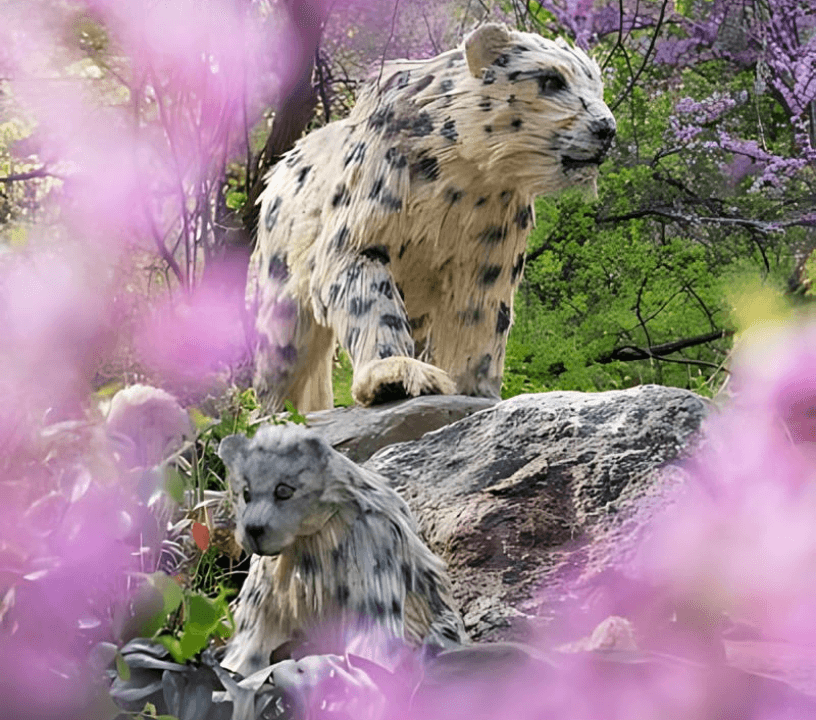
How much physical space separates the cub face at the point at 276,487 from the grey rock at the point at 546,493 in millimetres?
753

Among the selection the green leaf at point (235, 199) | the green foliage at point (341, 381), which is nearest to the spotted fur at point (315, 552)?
the green foliage at point (341, 381)

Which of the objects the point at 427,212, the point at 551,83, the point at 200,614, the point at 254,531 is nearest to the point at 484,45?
the point at 551,83

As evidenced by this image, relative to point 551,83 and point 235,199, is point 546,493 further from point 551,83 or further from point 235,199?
point 235,199

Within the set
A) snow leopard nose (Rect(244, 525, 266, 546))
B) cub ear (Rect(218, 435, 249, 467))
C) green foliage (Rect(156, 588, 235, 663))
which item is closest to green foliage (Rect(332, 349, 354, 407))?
cub ear (Rect(218, 435, 249, 467))

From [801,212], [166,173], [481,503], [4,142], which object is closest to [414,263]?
[166,173]

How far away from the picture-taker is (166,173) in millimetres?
4469

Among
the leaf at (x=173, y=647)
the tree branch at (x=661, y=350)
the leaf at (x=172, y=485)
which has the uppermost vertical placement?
the leaf at (x=172, y=485)

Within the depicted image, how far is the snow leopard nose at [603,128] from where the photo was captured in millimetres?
4602

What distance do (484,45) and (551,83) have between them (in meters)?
0.29

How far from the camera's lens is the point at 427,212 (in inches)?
195

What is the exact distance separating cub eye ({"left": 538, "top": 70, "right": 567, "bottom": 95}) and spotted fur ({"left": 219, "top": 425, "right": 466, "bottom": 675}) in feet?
7.63

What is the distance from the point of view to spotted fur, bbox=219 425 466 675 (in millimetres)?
2578

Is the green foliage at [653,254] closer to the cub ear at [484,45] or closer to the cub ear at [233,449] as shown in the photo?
the cub ear at [484,45]

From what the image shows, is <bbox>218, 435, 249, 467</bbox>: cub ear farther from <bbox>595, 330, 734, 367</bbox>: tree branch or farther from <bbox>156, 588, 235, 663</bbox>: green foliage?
<bbox>595, 330, 734, 367</bbox>: tree branch
